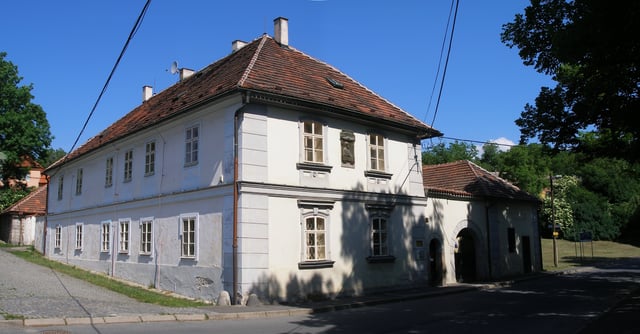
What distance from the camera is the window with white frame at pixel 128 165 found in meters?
21.3

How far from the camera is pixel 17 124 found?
39.4 meters

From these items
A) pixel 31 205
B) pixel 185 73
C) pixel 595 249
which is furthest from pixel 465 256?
pixel 595 249

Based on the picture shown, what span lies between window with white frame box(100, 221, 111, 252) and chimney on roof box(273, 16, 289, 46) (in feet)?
36.1

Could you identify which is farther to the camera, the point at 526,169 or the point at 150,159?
the point at 526,169

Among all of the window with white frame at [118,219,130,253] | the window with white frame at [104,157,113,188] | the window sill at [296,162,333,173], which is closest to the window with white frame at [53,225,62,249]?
the window with white frame at [104,157,113,188]

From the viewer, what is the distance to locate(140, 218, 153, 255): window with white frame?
63.0ft

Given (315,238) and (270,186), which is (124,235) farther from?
(315,238)

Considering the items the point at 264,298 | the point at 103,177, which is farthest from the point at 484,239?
the point at 103,177

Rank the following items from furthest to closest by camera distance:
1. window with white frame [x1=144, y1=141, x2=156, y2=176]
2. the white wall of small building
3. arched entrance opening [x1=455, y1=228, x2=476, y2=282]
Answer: arched entrance opening [x1=455, y1=228, x2=476, y2=282] < the white wall of small building < window with white frame [x1=144, y1=141, x2=156, y2=176]

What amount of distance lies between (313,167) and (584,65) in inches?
329

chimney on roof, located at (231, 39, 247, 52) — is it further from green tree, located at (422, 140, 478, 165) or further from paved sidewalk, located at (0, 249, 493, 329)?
green tree, located at (422, 140, 478, 165)

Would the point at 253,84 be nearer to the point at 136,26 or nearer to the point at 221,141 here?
the point at 221,141

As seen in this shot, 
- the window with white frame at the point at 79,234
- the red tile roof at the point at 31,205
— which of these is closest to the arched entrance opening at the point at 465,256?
the window with white frame at the point at 79,234

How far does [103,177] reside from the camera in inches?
944
